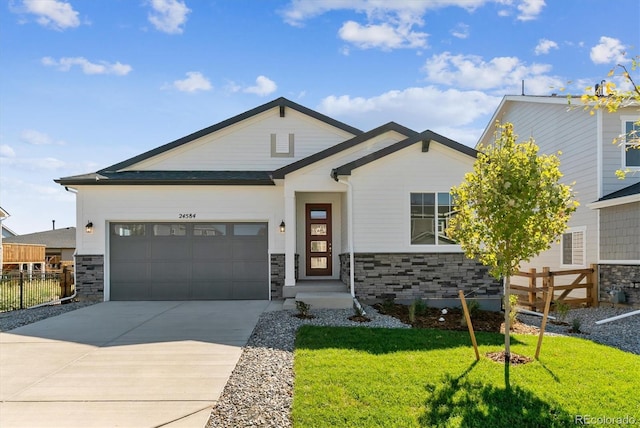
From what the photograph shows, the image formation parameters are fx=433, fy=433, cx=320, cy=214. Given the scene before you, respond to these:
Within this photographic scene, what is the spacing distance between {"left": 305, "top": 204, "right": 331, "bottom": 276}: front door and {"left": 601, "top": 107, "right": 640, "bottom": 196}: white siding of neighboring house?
8127 mm

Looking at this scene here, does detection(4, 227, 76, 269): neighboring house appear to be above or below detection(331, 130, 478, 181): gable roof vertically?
below

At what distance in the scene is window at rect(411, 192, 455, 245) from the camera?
36.0 ft

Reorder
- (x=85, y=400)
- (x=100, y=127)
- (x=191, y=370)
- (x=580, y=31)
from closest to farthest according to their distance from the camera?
(x=85, y=400), (x=191, y=370), (x=580, y=31), (x=100, y=127)

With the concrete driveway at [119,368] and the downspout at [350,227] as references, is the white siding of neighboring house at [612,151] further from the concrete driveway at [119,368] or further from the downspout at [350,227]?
the concrete driveway at [119,368]

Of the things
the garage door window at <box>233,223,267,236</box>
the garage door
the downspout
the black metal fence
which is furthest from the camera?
the garage door window at <box>233,223,267,236</box>

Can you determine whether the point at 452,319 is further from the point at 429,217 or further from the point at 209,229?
the point at 209,229

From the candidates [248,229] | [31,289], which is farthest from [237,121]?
[31,289]

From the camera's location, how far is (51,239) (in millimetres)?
38562

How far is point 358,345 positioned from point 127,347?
3806mm

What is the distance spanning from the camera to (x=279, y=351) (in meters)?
6.74

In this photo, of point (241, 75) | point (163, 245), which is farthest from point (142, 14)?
point (163, 245)

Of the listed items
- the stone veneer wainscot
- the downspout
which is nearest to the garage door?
the downspout

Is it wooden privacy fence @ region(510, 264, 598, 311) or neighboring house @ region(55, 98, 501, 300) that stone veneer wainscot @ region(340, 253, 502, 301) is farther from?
wooden privacy fence @ region(510, 264, 598, 311)

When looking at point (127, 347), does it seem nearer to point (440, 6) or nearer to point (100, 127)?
point (100, 127)
